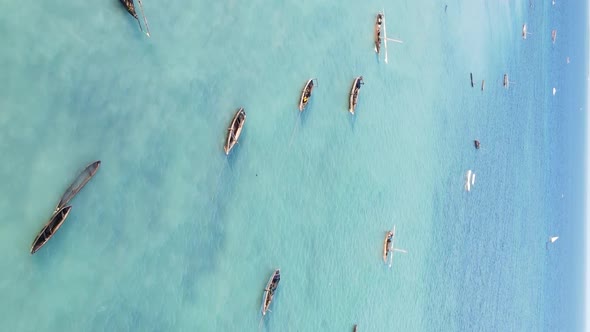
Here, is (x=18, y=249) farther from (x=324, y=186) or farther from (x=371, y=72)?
(x=371, y=72)

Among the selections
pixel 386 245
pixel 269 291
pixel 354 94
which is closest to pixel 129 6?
pixel 269 291

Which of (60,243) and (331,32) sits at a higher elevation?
(331,32)

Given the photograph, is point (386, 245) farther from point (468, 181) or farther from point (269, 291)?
point (468, 181)

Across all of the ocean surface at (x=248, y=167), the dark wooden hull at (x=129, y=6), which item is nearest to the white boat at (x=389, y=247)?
the ocean surface at (x=248, y=167)

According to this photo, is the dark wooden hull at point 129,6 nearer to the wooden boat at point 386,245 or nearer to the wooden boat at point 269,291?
the wooden boat at point 269,291

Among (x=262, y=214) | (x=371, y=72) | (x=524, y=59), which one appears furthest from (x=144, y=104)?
(x=524, y=59)

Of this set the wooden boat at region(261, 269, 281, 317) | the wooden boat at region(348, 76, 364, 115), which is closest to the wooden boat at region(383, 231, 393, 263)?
the wooden boat at region(348, 76, 364, 115)
